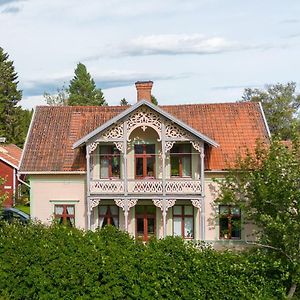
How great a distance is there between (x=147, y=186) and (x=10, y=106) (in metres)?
49.0

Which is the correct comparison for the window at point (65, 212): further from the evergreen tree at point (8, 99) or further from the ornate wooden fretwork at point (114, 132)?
the evergreen tree at point (8, 99)

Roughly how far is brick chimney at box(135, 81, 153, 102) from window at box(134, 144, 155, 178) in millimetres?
2971

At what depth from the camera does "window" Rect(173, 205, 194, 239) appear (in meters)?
25.4

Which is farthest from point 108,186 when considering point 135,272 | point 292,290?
point 292,290

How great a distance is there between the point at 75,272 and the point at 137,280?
83.1 inches

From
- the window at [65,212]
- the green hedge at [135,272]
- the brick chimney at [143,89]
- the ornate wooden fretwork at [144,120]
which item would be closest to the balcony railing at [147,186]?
the window at [65,212]

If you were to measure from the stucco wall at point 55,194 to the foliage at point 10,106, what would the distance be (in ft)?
123

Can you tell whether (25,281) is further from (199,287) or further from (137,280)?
(199,287)

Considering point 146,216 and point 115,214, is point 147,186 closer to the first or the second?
point 146,216

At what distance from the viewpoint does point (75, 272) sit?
55.3 feet

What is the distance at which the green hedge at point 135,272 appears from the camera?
16.6 metres

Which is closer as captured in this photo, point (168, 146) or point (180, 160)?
point (168, 146)

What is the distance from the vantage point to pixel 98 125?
1076 inches


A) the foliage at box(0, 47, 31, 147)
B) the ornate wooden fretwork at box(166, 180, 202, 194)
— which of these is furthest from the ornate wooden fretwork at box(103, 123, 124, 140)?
the foliage at box(0, 47, 31, 147)
